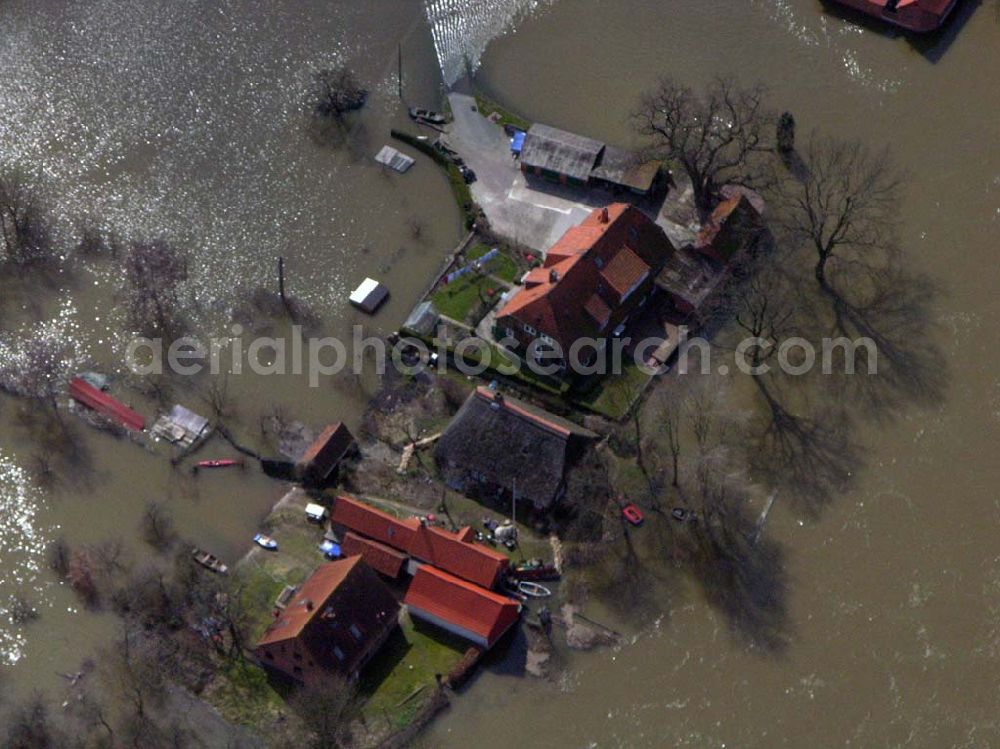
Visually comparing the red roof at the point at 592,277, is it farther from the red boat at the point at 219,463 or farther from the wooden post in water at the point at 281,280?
the red boat at the point at 219,463

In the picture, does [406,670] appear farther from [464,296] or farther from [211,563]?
[464,296]

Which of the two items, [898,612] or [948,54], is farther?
[948,54]

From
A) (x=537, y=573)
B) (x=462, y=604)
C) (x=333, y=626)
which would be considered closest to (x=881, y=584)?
(x=537, y=573)

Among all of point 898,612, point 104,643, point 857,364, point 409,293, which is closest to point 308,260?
Answer: point 409,293

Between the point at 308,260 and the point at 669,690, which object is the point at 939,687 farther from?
the point at 308,260

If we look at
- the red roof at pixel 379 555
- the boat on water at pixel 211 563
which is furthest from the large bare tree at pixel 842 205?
the boat on water at pixel 211 563

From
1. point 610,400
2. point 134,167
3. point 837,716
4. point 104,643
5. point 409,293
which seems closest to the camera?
point 837,716
